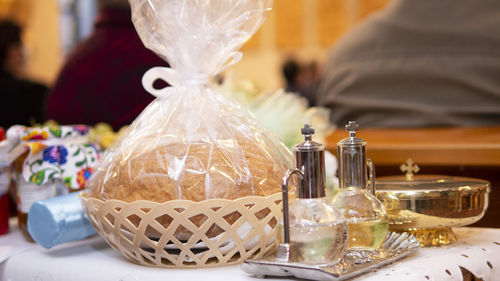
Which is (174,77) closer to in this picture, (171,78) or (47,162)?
(171,78)

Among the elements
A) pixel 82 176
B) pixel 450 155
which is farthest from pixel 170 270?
pixel 450 155

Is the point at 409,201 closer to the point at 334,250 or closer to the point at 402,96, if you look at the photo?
the point at 334,250

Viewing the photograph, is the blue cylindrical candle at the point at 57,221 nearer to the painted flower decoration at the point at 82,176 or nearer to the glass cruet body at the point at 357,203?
the painted flower decoration at the point at 82,176

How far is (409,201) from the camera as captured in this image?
2.25 feet

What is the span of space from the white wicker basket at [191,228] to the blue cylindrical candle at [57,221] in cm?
10

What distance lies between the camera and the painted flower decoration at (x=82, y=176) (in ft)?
2.78

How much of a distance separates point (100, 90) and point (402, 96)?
0.75 meters

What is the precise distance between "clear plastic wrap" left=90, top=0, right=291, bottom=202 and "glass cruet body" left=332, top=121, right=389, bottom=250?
74 millimetres

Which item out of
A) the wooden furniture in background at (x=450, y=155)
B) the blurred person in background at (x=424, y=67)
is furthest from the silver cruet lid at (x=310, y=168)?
the blurred person in background at (x=424, y=67)

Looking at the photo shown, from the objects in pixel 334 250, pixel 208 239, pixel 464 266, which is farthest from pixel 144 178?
pixel 464 266

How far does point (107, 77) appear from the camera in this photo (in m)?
1.52

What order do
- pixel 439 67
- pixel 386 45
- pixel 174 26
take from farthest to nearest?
1. pixel 386 45
2. pixel 439 67
3. pixel 174 26

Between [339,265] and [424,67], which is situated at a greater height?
[424,67]

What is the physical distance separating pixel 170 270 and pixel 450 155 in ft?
1.83
